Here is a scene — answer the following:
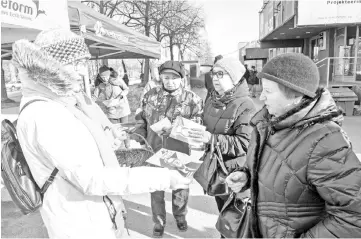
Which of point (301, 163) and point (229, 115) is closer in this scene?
point (301, 163)

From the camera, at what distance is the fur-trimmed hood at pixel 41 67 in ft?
4.01

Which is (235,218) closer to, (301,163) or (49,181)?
(301,163)

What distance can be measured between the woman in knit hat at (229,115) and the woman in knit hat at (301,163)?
72cm

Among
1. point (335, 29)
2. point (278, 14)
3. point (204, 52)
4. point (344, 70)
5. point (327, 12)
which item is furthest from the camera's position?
point (204, 52)

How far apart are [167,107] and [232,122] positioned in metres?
0.86

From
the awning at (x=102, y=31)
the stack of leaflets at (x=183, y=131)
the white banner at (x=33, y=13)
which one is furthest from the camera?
the awning at (x=102, y=31)

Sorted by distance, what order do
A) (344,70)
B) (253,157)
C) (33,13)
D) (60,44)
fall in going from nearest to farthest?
(60,44), (253,157), (33,13), (344,70)

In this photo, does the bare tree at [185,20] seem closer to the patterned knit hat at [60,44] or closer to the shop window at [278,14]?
the shop window at [278,14]

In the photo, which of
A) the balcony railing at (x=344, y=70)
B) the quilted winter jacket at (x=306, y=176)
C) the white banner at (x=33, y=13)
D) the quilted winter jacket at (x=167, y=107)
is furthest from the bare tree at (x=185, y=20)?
the quilted winter jacket at (x=306, y=176)

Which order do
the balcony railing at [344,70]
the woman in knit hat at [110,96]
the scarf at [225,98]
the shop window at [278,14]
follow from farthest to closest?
the shop window at [278,14]
the balcony railing at [344,70]
the woman in knit hat at [110,96]
the scarf at [225,98]

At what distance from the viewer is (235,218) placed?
5.58 feet

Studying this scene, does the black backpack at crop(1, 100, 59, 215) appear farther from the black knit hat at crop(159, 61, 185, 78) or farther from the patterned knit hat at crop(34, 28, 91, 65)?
the black knit hat at crop(159, 61, 185, 78)

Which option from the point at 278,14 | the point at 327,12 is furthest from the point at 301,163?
the point at 278,14

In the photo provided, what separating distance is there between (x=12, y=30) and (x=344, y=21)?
13.8 m
